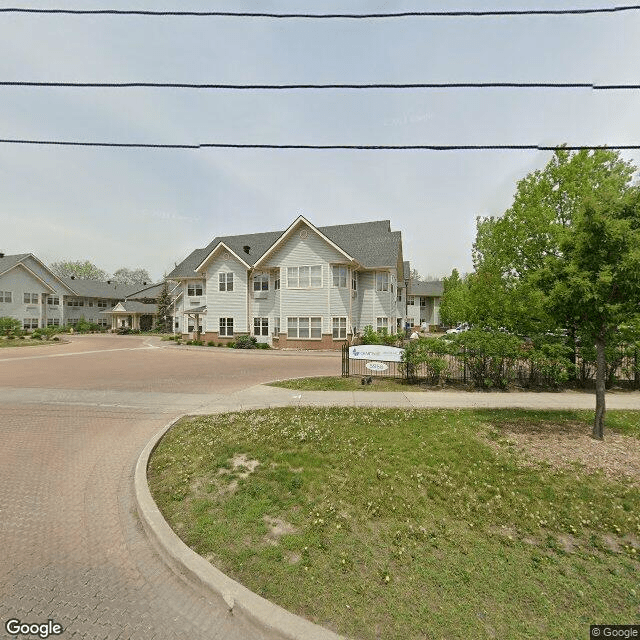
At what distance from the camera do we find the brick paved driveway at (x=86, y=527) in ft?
9.66

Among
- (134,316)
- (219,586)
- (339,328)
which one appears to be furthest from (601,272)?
(134,316)

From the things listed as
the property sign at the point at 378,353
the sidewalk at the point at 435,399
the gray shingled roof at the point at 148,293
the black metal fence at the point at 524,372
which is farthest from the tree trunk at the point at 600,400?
the gray shingled roof at the point at 148,293

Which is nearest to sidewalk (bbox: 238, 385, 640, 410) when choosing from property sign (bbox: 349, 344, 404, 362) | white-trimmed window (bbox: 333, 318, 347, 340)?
property sign (bbox: 349, 344, 404, 362)

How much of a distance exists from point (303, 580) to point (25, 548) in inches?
137

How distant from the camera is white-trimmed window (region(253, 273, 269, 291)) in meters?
29.9

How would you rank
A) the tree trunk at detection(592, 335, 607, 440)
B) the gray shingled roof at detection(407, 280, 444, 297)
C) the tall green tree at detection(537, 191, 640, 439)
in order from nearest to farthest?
the tall green tree at detection(537, 191, 640, 439) < the tree trunk at detection(592, 335, 607, 440) < the gray shingled roof at detection(407, 280, 444, 297)

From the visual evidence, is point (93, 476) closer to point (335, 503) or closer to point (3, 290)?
Answer: point (335, 503)

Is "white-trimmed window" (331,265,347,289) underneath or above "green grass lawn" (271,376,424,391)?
above

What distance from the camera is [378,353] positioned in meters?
13.1

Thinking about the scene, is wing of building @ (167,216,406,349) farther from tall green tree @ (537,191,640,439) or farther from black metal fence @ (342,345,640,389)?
tall green tree @ (537,191,640,439)

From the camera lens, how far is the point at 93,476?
18.2 ft

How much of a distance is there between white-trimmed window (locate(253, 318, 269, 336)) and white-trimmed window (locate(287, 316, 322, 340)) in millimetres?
3328

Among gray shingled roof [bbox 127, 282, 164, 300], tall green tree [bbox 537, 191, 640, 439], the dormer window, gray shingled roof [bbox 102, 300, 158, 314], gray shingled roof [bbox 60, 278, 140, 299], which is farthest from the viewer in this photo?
gray shingled roof [bbox 127, 282, 164, 300]

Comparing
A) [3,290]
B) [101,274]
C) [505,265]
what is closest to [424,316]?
[505,265]
